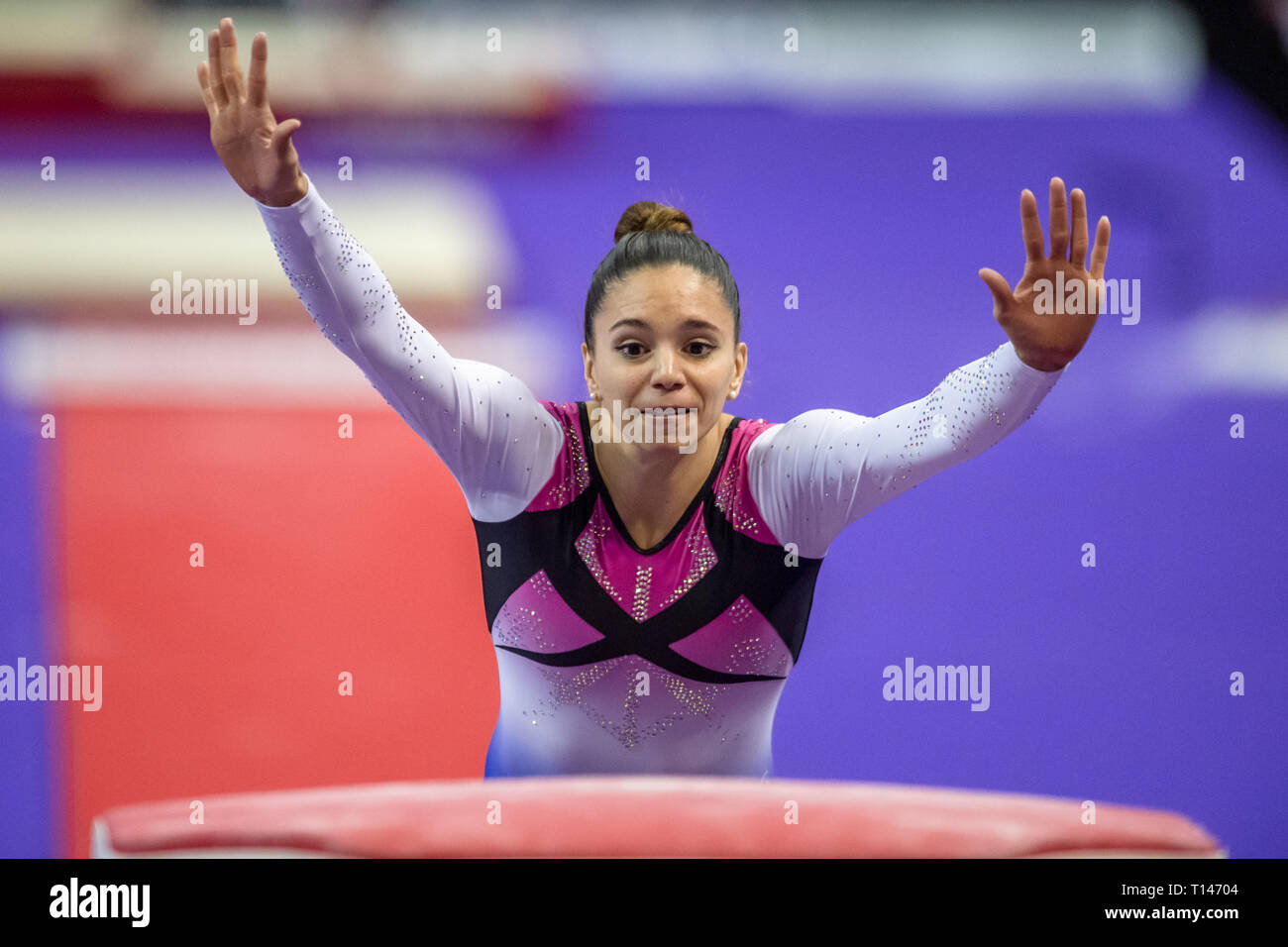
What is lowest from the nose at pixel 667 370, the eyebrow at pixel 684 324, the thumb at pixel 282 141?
the nose at pixel 667 370

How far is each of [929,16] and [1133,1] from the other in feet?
1.46

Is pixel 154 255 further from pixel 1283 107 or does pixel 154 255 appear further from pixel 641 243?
pixel 1283 107

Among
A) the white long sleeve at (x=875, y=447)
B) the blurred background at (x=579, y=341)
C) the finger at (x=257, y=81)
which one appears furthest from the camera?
the blurred background at (x=579, y=341)

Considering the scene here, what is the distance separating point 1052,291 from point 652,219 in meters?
0.65

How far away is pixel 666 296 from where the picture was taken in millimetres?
1646

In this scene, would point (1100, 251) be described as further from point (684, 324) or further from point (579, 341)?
point (579, 341)

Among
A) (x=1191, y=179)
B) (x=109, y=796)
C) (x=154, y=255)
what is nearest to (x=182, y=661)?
(x=109, y=796)

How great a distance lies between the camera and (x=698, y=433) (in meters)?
1.70

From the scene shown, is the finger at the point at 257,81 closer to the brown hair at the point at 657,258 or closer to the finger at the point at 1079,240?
the brown hair at the point at 657,258

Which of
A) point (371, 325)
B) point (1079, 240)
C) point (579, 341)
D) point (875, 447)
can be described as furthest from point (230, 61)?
point (579, 341)

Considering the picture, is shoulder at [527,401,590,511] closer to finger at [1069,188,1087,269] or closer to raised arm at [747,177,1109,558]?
raised arm at [747,177,1109,558]

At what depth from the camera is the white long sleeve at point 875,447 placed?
58.9 inches

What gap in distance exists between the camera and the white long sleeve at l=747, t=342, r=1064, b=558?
58.9 inches

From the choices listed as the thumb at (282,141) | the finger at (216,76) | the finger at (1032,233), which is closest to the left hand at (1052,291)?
the finger at (1032,233)
